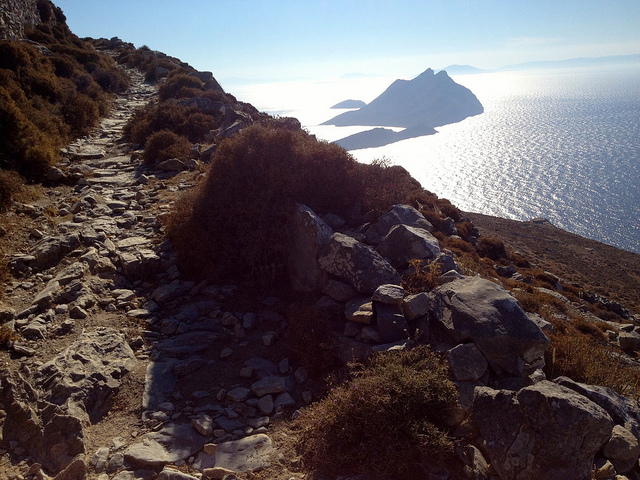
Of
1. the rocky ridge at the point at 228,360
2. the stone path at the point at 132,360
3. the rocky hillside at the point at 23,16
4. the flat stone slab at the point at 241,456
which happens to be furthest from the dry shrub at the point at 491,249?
the rocky hillside at the point at 23,16

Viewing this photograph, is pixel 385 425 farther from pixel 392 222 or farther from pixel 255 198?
pixel 255 198

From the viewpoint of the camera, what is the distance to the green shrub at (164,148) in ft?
47.3

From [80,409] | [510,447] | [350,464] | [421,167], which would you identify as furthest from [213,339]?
[421,167]

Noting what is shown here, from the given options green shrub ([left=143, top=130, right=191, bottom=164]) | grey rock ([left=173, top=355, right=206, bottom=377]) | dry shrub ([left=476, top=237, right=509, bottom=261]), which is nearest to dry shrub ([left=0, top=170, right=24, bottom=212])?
green shrub ([left=143, top=130, right=191, bottom=164])

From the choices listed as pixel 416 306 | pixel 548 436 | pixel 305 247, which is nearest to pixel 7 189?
pixel 305 247

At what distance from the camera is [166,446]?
446cm

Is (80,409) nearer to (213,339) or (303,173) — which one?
(213,339)

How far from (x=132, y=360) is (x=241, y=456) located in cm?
254

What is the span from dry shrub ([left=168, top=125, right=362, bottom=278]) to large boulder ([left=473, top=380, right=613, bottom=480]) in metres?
5.09

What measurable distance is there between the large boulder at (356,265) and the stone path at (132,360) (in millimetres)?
1462

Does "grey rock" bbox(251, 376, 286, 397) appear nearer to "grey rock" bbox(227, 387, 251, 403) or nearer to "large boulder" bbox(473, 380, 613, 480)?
"grey rock" bbox(227, 387, 251, 403)

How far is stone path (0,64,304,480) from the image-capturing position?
169 inches

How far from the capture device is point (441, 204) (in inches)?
A: 750

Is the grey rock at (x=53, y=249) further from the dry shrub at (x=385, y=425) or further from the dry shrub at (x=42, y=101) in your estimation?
the dry shrub at (x=385, y=425)
